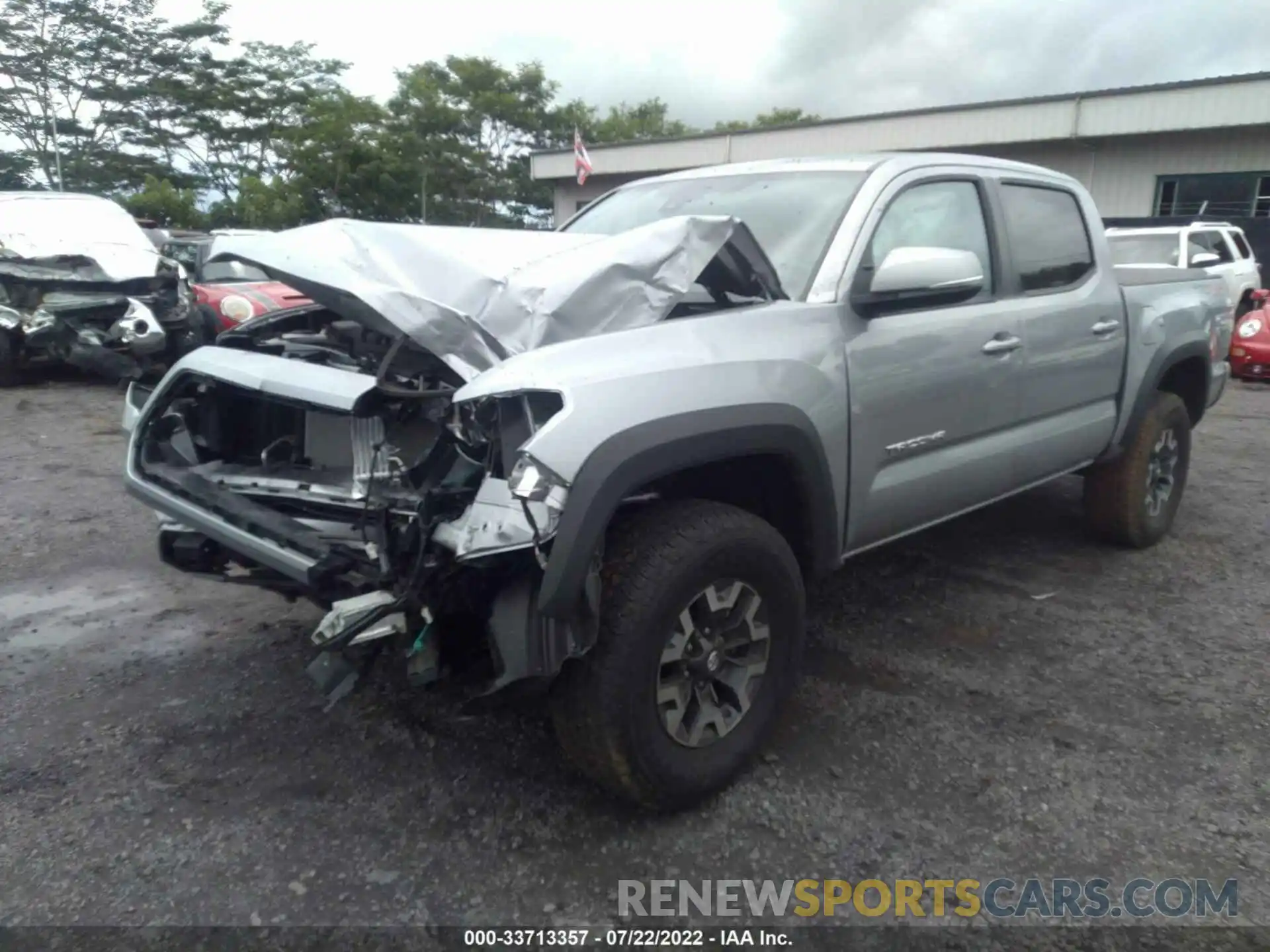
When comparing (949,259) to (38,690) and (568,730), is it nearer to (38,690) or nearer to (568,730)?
(568,730)

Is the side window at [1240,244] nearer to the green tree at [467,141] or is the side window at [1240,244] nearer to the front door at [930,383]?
the front door at [930,383]

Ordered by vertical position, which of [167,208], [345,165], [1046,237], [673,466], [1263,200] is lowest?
[673,466]

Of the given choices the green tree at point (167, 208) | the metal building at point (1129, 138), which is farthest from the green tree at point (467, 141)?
the metal building at point (1129, 138)

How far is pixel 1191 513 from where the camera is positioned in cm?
583

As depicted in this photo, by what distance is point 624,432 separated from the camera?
2.38 meters

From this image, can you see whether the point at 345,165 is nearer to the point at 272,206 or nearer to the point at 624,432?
the point at 272,206

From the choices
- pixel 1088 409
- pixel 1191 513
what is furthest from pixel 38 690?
pixel 1191 513

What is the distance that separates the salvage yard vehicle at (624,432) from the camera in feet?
7.82

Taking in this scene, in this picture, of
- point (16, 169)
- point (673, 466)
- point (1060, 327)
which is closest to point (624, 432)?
point (673, 466)

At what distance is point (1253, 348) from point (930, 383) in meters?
10.4

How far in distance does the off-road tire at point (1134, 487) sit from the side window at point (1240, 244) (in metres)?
11.1

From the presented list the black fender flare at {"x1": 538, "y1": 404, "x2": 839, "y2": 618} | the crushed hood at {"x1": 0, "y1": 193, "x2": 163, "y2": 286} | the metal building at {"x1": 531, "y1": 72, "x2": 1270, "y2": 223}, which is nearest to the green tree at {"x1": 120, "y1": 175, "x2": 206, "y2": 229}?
the metal building at {"x1": 531, "y1": 72, "x2": 1270, "y2": 223}

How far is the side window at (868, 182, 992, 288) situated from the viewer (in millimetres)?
3438

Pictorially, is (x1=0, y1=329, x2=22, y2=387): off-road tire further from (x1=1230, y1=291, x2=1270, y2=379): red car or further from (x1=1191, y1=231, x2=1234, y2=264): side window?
(x1=1191, y1=231, x2=1234, y2=264): side window
